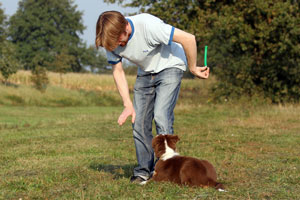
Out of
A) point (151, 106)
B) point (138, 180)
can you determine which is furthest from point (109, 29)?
point (138, 180)

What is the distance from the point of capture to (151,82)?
5480 millimetres

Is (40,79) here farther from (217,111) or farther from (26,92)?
(217,111)

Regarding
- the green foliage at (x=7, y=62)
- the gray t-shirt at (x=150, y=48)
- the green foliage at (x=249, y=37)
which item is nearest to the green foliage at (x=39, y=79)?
the green foliage at (x=7, y=62)

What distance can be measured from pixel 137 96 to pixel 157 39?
931 mm

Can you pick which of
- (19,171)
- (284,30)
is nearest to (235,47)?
(284,30)

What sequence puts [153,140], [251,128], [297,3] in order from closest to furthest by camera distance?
1. [153,140]
2. [251,128]
3. [297,3]

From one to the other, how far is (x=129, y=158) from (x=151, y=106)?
107 inches

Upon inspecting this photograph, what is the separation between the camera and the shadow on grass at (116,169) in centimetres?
651

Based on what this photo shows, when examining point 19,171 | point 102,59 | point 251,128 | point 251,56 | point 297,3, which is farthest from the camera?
point 102,59

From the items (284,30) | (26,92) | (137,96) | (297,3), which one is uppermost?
(297,3)

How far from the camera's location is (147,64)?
17.5 feet

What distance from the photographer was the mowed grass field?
5.06m

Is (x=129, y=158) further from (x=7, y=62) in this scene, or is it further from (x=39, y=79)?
(x=39, y=79)

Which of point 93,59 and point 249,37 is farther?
point 93,59
